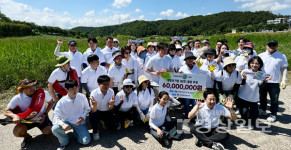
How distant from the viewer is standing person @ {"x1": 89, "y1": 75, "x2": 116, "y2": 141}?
3822mm

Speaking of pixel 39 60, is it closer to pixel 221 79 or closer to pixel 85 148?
pixel 85 148

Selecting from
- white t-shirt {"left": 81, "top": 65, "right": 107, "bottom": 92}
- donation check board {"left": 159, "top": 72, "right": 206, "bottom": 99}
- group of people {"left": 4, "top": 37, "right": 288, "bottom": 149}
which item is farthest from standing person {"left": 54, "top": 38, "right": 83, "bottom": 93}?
donation check board {"left": 159, "top": 72, "right": 206, "bottom": 99}

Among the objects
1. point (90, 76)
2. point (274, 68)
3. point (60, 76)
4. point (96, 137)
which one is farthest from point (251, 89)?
point (60, 76)

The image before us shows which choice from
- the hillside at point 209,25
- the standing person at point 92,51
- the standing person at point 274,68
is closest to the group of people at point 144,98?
the standing person at point 274,68

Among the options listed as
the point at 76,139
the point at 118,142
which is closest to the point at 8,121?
the point at 76,139

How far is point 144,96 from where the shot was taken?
431 cm

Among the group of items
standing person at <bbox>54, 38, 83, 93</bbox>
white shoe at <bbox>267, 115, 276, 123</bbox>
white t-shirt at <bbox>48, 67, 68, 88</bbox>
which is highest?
standing person at <bbox>54, 38, 83, 93</bbox>

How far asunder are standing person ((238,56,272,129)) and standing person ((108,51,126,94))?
3070 millimetres

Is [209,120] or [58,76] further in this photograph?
[58,76]

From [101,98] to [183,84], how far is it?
2020 millimetres

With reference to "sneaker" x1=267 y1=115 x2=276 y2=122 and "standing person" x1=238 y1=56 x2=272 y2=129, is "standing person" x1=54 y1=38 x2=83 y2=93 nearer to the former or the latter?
"standing person" x1=238 y1=56 x2=272 y2=129

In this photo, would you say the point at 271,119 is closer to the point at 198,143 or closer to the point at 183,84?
the point at 198,143

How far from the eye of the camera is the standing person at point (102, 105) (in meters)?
3.82

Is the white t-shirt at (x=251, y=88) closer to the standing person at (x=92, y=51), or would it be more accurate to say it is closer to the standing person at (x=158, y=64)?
the standing person at (x=158, y=64)
